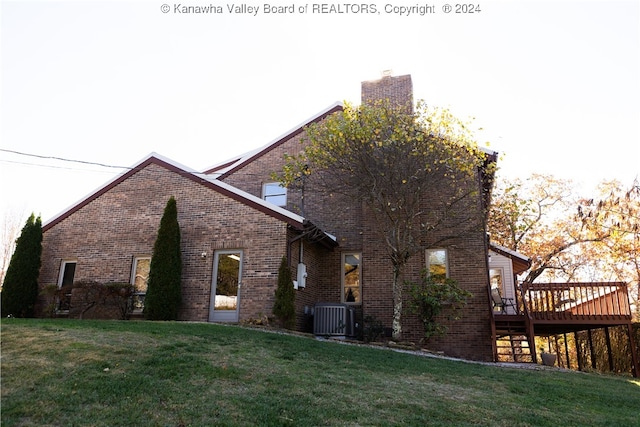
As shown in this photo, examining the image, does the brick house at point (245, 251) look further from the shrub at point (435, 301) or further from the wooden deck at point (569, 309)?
the wooden deck at point (569, 309)

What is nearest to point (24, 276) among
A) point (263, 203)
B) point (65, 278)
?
point (65, 278)

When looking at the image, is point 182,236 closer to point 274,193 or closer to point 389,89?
point 274,193

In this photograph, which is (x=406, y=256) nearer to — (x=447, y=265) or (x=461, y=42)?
(x=447, y=265)

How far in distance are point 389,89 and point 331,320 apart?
8650 millimetres

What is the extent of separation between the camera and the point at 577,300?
1373 cm

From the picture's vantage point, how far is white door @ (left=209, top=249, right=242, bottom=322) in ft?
43.0

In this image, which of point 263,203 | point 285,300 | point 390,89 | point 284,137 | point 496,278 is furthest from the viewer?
point 496,278

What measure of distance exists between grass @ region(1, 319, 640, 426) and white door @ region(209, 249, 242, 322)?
3.53 m

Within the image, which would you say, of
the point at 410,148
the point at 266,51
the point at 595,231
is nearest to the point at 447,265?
the point at 410,148

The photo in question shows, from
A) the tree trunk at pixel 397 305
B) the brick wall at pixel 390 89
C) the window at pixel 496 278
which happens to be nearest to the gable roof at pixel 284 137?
the brick wall at pixel 390 89

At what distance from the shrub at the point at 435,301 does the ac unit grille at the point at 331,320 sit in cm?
191

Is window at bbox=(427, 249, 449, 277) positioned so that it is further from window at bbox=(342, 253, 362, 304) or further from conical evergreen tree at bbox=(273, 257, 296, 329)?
conical evergreen tree at bbox=(273, 257, 296, 329)

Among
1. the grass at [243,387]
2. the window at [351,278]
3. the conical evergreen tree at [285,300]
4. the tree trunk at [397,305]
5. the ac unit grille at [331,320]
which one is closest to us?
the grass at [243,387]

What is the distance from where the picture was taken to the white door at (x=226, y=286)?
13.1 metres
